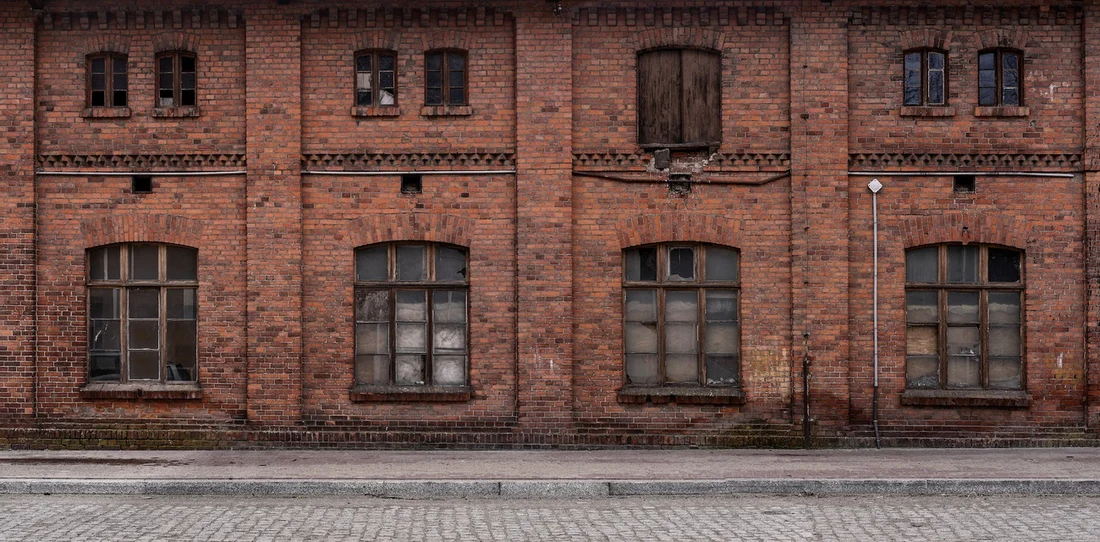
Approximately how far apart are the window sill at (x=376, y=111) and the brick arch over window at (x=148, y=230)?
103 inches

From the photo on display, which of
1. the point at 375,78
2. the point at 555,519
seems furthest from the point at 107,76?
the point at 555,519

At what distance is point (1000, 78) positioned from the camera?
46.4ft

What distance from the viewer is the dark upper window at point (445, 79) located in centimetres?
1429

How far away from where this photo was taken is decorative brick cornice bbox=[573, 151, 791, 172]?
1413 cm

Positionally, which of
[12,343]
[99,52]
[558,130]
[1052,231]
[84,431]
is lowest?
[84,431]

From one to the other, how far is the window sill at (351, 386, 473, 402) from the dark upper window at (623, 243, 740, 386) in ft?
7.62

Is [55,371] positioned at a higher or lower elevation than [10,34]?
lower

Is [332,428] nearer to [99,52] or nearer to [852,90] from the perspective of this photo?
[99,52]

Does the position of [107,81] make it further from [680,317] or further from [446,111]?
[680,317]

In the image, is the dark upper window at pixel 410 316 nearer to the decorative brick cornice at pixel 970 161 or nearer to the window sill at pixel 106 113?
the window sill at pixel 106 113

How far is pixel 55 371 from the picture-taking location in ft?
47.2

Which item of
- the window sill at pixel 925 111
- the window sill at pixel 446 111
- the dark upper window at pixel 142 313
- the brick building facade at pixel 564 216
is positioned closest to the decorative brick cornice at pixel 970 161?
the brick building facade at pixel 564 216

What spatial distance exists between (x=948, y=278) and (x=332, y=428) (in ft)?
28.3

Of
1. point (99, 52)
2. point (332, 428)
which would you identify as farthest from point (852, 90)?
point (99, 52)
